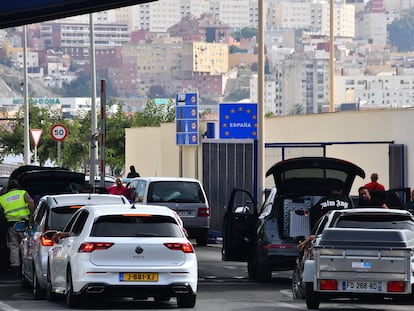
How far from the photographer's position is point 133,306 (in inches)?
782

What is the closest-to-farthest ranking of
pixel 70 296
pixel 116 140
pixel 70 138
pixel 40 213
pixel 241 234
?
1. pixel 70 296
2. pixel 40 213
3. pixel 241 234
4. pixel 70 138
5. pixel 116 140

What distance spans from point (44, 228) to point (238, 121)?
17.6 metres

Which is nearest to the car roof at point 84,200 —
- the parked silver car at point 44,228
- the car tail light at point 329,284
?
the parked silver car at point 44,228

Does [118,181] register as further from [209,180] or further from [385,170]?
[385,170]

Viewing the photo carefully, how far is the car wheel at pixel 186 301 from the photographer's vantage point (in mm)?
19312

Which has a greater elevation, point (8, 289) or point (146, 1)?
point (146, 1)

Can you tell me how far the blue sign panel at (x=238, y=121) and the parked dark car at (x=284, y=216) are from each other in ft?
44.4

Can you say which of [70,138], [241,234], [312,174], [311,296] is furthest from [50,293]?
[70,138]

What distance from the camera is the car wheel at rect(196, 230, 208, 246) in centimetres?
3509

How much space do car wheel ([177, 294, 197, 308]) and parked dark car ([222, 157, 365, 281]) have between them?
435 cm

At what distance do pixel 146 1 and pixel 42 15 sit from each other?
2826 millimetres

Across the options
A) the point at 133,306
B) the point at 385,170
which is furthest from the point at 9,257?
the point at 385,170

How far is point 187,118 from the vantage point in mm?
43719

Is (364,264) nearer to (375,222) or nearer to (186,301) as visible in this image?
(375,222)
